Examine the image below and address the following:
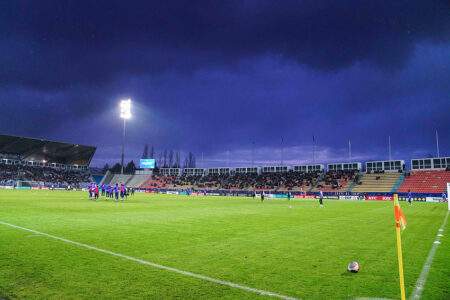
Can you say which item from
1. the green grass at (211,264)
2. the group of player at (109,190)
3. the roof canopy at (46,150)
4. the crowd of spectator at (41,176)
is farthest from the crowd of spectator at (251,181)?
the green grass at (211,264)

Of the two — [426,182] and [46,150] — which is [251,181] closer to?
[426,182]

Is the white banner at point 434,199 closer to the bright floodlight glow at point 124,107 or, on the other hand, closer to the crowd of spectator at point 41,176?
the bright floodlight glow at point 124,107

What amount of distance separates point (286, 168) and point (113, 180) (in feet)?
206

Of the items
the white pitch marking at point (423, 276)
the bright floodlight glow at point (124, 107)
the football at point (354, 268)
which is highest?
the bright floodlight glow at point (124, 107)

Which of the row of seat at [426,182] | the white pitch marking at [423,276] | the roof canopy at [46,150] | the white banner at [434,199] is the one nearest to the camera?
the white pitch marking at [423,276]

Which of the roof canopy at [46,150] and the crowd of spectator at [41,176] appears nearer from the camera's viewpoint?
the roof canopy at [46,150]

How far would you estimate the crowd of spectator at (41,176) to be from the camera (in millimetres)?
73500

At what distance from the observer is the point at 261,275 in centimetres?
595

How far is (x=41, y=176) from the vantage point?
79938 millimetres

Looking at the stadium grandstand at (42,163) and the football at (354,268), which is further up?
the stadium grandstand at (42,163)

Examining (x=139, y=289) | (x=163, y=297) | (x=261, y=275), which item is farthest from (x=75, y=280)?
(x=261, y=275)

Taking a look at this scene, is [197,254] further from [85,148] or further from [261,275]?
[85,148]

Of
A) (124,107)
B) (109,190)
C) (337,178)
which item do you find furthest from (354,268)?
(337,178)

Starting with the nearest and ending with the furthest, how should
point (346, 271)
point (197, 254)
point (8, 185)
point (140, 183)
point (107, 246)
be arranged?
point (346, 271), point (197, 254), point (107, 246), point (8, 185), point (140, 183)
